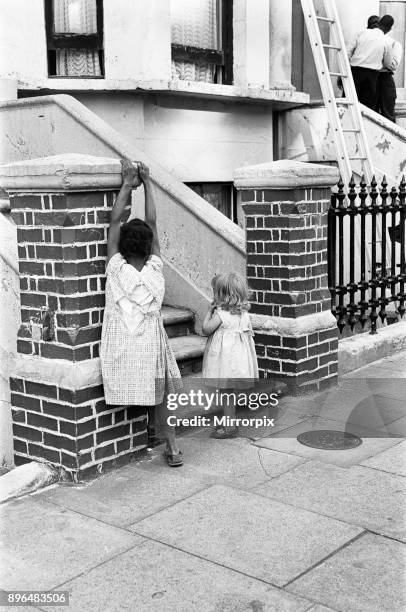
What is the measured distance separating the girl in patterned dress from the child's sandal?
0.85 meters

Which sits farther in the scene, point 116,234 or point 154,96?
point 154,96

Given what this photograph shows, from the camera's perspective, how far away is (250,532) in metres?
4.09

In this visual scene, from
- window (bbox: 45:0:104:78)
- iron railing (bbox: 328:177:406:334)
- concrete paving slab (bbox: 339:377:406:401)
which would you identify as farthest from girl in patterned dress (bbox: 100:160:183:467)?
window (bbox: 45:0:104:78)

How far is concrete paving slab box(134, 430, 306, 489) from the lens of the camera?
15.8ft

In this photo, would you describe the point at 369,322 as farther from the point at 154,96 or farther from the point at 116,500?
the point at 116,500

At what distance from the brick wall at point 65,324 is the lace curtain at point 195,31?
5.13 m

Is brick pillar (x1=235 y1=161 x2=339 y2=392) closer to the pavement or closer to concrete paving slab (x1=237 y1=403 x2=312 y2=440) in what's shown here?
concrete paving slab (x1=237 y1=403 x2=312 y2=440)

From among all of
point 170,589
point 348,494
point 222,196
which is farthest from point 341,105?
point 170,589

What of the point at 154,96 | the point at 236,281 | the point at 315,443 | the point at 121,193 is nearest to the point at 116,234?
the point at 121,193

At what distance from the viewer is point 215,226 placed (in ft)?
22.3

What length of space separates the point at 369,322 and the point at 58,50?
4491 millimetres

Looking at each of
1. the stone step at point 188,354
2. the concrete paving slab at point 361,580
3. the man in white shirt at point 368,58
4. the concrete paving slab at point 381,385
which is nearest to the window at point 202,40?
the man in white shirt at point 368,58

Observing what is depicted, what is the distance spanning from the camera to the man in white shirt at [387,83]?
11422 millimetres

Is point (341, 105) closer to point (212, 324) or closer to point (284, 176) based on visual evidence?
point (284, 176)
